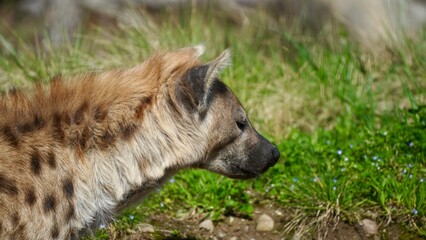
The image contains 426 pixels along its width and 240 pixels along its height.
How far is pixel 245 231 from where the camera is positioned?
16.7 feet

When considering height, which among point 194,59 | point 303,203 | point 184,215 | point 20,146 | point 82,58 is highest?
point 194,59

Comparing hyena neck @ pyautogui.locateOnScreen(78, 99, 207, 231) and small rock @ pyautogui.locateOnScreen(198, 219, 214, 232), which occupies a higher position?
hyena neck @ pyautogui.locateOnScreen(78, 99, 207, 231)

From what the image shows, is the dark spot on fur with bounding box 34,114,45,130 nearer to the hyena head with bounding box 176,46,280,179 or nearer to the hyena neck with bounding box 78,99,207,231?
the hyena neck with bounding box 78,99,207,231

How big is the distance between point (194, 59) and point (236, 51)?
287 cm

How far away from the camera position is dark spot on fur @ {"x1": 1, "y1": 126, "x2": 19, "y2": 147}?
12.6 ft

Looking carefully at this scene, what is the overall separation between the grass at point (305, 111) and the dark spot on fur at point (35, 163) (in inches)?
42.1

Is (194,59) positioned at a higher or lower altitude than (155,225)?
higher

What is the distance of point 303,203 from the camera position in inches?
199

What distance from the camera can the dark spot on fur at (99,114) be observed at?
13.1ft

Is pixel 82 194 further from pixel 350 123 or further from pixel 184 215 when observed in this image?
pixel 350 123

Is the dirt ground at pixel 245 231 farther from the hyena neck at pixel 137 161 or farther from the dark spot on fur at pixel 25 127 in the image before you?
the dark spot on fur at pixel 25 127

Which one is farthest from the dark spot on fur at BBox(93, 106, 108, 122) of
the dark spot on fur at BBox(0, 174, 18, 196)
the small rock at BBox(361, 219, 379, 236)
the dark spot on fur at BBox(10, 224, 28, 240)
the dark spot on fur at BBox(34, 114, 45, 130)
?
the small rock at BBox(361, 219, 379, 236)

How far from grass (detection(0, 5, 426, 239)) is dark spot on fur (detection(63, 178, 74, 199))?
973 mm

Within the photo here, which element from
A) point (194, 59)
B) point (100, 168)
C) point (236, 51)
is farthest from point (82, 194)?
point (236, 51)
